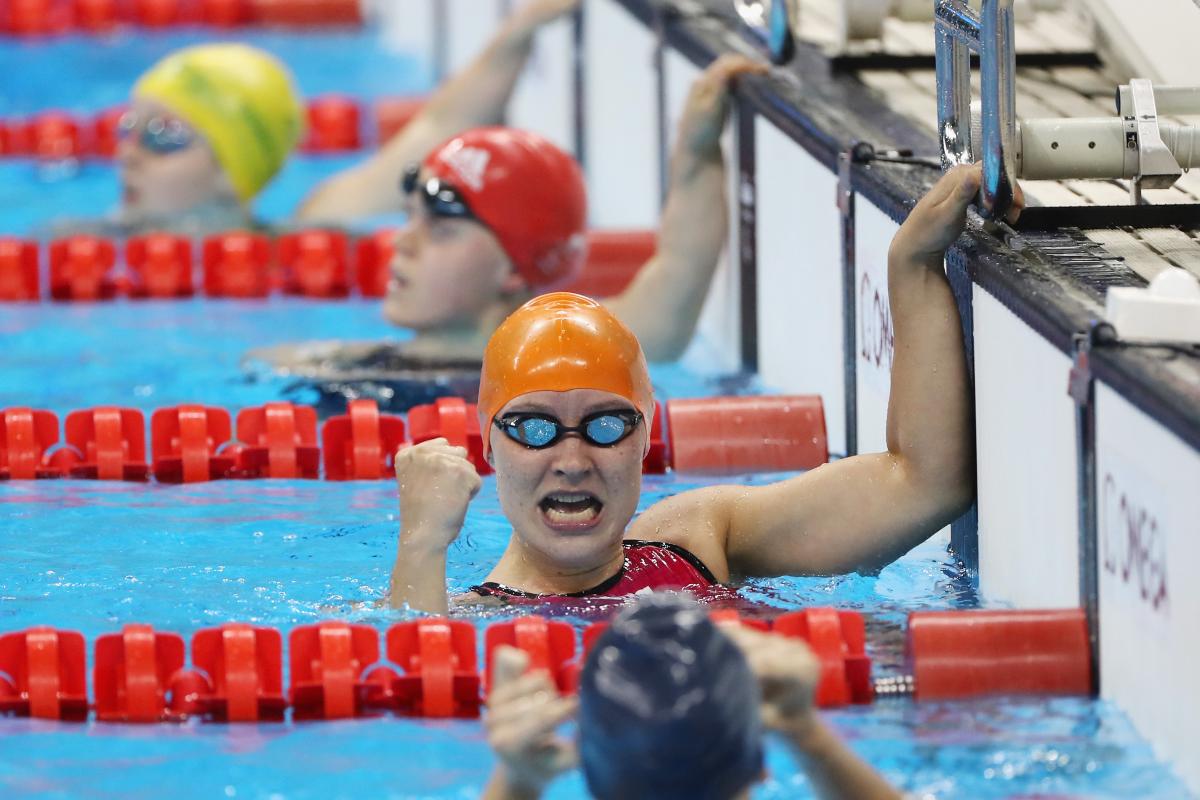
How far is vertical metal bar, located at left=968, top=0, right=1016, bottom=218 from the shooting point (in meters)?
3.01

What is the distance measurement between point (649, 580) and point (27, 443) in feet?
5.27

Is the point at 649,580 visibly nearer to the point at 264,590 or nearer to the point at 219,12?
the point at 264,590

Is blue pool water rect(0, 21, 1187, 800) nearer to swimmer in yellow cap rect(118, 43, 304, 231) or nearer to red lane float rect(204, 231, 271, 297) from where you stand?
red lane float rect(204, 231, 271, 297)

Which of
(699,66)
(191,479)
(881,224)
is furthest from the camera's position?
(699,66)

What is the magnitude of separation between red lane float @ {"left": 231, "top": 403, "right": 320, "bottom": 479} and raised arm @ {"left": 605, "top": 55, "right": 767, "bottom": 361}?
3.06 feet

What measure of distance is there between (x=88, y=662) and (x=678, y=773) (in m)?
1.60

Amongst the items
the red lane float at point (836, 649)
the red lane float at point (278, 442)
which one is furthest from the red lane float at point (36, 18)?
the red lane float at point (836, 649)

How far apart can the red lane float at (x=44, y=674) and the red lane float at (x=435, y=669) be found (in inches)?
16.5

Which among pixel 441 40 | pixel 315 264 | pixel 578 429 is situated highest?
pixel 441 40

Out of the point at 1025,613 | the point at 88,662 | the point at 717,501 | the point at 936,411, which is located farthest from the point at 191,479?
the point at 1025,613

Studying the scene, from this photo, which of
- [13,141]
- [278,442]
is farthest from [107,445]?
[13,141]

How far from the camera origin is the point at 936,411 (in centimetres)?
312

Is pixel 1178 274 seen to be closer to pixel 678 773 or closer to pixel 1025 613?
pixel 1025 613

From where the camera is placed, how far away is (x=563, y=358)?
298cm
